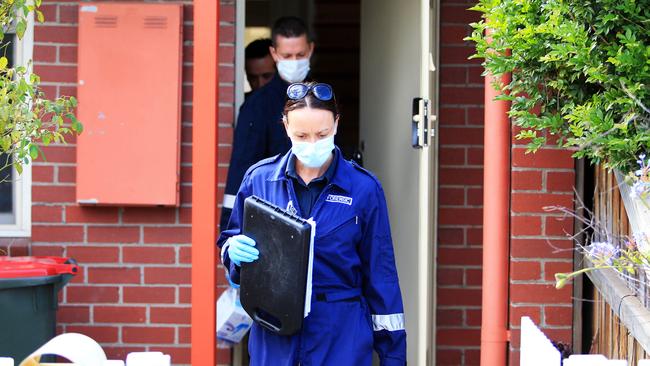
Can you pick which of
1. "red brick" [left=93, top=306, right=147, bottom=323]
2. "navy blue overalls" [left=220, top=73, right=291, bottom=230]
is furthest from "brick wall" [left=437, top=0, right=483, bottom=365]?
"red brick" [left=93, top=306, right=147, bottom=323]

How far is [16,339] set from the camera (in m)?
4.88

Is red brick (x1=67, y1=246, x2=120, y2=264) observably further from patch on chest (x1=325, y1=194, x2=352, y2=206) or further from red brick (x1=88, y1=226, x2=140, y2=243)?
patch on chest (x1=325, y1=194, x2=352, y2=206)

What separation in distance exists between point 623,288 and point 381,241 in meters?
1.08

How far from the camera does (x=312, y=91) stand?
12.4 ft

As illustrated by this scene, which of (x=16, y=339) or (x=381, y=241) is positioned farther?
(x=16, y=339)

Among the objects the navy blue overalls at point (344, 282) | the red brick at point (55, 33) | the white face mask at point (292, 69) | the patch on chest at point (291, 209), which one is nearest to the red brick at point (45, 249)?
the red brick at point (55, 33)

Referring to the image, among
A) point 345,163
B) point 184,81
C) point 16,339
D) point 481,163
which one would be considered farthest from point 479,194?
point 16,339

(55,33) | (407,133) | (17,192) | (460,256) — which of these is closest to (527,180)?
(407,133)

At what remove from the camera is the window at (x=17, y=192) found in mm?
5555

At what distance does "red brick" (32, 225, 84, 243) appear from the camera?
5.54 metres

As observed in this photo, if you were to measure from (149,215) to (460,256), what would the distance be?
1.72 meters

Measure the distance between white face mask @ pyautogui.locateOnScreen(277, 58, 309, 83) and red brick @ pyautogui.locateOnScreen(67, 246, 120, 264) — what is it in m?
1.29

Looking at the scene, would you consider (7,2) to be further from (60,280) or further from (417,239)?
(417,239)

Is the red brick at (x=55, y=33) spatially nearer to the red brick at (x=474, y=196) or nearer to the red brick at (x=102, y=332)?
the red brick at (x=102, y=332)
